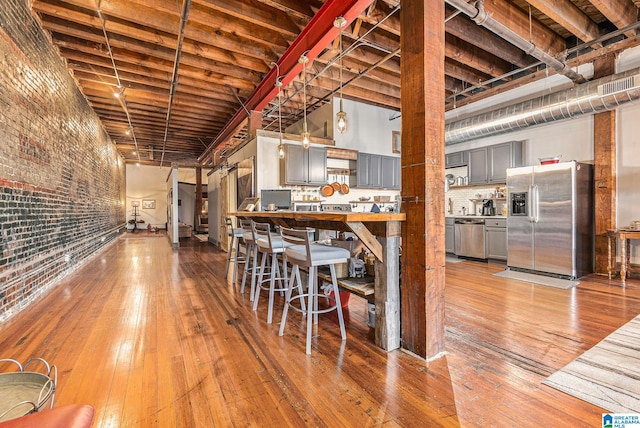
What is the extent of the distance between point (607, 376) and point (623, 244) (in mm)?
3741

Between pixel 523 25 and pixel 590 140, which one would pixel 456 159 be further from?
pixel 523 25

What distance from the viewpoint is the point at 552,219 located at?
499cm

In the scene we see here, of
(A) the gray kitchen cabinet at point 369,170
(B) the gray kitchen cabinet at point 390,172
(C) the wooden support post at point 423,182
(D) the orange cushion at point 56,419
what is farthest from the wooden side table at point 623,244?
(D) the orange cushion at point 56,419

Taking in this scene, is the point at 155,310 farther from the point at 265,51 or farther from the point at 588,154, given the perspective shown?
the point at 588,154

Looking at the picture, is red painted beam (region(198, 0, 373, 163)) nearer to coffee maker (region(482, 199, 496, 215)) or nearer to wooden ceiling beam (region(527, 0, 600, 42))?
wooden ceiling beam (region(527, 0, 600, 42))

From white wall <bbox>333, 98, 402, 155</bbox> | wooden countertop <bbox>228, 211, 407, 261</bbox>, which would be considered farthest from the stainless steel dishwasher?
wooden countertop <bbox>228, 211, 407, 261</bbox>

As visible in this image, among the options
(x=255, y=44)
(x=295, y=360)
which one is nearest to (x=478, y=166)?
(x=255, y=44)

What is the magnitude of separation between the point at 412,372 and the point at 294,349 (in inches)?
36.2

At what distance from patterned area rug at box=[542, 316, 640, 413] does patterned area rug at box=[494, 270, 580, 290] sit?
2062 mm

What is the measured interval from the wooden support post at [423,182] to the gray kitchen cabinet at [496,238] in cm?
455

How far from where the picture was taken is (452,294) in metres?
3.91

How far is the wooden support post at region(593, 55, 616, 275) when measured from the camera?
4.90 m

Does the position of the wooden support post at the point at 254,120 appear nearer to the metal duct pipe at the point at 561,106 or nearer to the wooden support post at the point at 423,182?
the metal duct pipe at the point at 561,106

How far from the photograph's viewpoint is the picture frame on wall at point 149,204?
17.0 meters
